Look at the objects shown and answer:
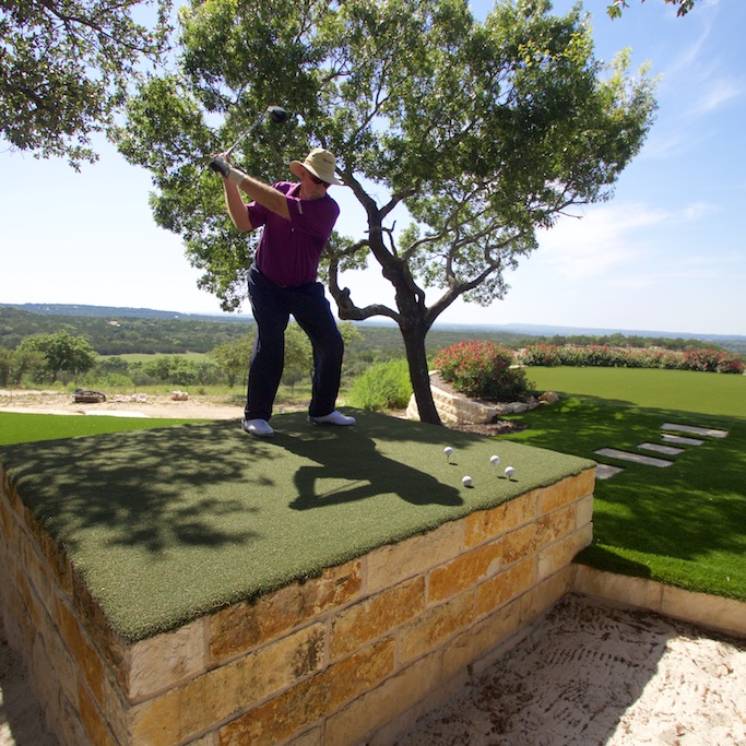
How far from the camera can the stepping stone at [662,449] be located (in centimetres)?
676

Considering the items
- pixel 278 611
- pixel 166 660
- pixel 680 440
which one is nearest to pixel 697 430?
pixel 680 440

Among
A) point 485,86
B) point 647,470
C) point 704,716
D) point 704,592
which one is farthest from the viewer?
point 485,86

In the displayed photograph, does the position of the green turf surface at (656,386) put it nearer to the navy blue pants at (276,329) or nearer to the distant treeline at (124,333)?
the navy blue pants at (276,329)

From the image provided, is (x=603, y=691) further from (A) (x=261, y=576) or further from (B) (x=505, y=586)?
(A) (x=261, y=576)

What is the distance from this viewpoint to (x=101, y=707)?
175cm

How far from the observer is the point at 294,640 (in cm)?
190

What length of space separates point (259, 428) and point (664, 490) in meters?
4.18

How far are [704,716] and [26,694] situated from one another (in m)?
3.55

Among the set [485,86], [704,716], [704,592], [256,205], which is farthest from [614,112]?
[704,716]

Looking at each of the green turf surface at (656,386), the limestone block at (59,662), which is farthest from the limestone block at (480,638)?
the green turf surface at (656,386)

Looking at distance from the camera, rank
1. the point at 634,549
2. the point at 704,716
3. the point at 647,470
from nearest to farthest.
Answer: the point at 704,716 < the point at 634,549 < the point at 647,470

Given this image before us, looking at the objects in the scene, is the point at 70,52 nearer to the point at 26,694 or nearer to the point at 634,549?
the point at 26,694

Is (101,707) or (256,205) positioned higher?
(256,205)

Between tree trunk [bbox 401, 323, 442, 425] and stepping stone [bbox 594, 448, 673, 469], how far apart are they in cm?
340
